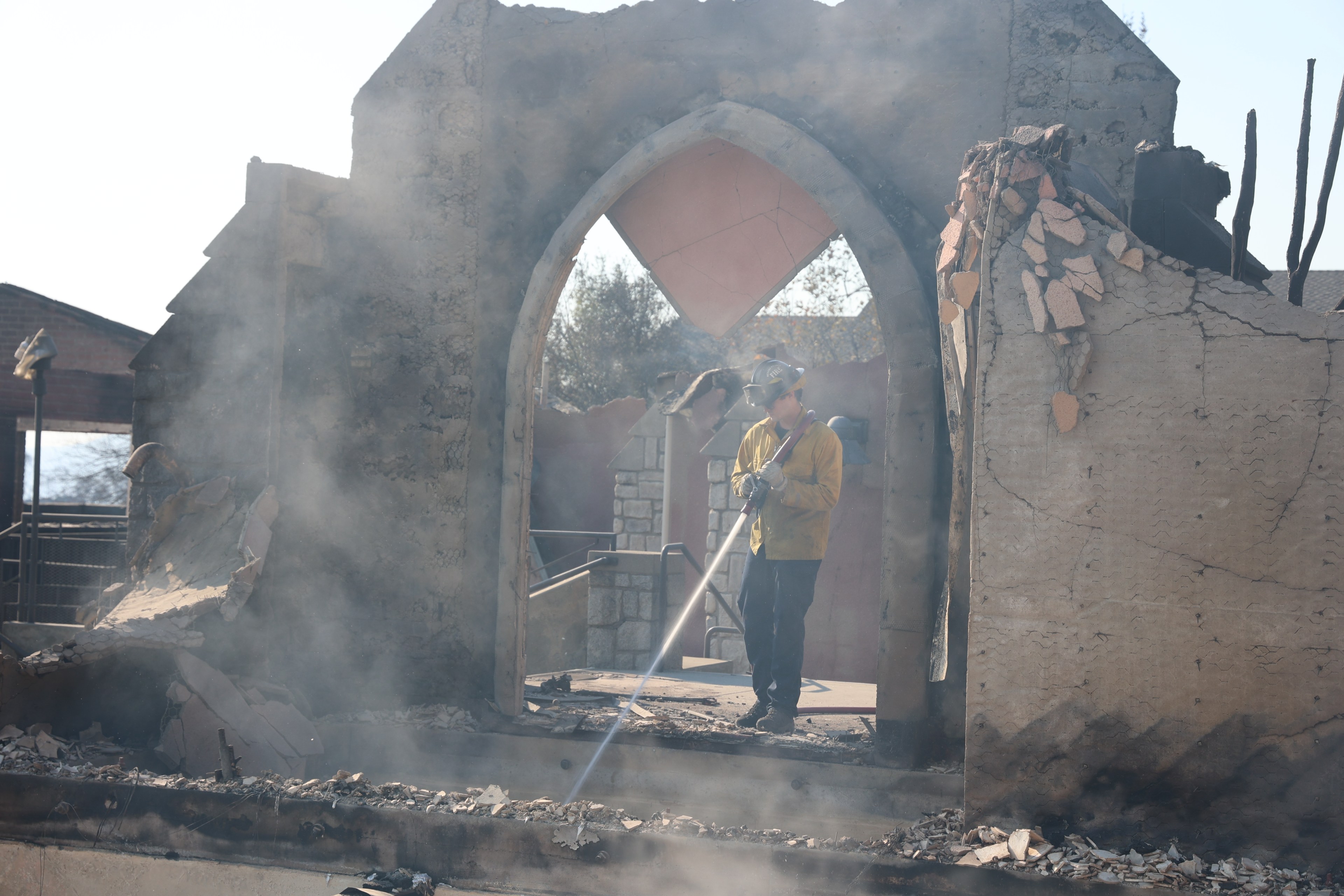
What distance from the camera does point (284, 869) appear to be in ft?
11.8

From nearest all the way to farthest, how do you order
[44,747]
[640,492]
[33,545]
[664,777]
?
[44,747], [664,777], [33,545], [640,492]

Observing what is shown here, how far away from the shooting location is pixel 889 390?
174 inches

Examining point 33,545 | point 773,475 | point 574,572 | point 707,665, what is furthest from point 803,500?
point 33,545

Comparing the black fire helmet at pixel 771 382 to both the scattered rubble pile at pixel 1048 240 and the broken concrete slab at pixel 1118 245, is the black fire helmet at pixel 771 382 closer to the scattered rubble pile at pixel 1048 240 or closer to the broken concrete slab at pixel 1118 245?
the scattered rubble pile at pixel 1048 240

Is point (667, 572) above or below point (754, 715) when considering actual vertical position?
above

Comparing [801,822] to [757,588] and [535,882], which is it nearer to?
[757,588]

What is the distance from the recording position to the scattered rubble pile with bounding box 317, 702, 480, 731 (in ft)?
16.4

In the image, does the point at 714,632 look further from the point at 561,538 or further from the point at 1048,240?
the point at 561,538

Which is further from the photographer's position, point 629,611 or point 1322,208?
point 629,611

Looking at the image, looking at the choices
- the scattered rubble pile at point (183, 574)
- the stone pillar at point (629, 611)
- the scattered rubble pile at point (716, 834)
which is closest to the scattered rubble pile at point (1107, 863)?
the scattered rubble pile at point (716, 834)

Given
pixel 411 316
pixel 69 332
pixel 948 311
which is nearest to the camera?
pixel 948 311

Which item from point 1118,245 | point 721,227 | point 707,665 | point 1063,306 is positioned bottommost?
point 707,665

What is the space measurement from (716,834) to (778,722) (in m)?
1.37

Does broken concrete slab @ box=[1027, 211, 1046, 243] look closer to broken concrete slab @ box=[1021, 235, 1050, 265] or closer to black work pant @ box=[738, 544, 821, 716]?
broken concrete slab @ box=[1021, 235, 1050, 265]
